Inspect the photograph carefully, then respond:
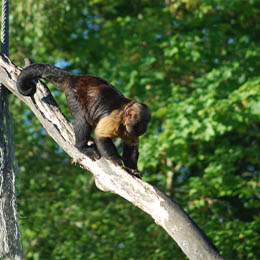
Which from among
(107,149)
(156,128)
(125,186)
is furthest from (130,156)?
(156,128)

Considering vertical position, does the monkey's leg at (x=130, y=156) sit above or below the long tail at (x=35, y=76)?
below

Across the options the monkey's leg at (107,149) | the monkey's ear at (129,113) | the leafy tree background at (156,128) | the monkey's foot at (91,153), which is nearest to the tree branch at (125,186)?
the monkey's foot at (91,153)

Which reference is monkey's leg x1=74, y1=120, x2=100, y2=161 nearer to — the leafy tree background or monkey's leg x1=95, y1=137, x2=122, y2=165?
monkey's leg x1=95, y1=137, x2=122, y2=165

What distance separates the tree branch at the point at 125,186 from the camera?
2785mm

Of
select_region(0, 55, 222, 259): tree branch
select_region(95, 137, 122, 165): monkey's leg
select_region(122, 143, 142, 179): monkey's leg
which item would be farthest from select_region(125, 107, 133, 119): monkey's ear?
select_region(0, 55, 222, 259): tree branch

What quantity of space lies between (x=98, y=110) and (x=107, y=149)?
446 mm

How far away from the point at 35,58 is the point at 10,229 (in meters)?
5.96

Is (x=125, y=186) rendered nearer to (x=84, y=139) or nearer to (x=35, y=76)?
(x=84, y=139)

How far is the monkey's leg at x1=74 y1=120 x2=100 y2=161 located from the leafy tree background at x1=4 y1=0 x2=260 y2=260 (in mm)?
2806

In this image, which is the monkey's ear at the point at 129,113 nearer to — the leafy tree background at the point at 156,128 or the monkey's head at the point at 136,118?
the monkey's head at the point at 136,118

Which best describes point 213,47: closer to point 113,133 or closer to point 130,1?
point 130,1

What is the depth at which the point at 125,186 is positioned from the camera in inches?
131

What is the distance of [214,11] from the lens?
9.30m

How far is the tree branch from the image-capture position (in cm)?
279
